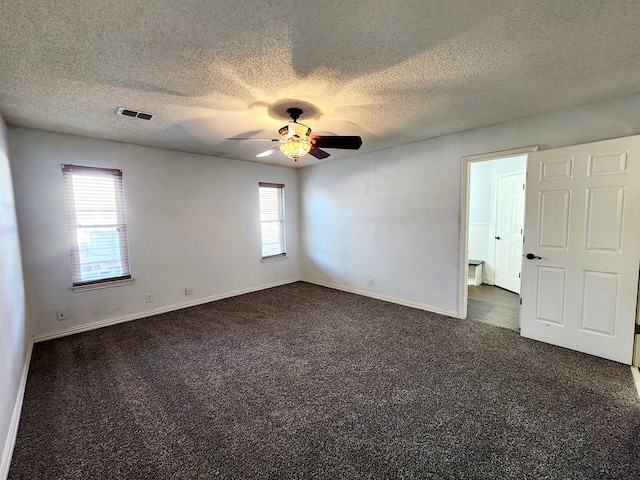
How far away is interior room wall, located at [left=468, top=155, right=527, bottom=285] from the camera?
5172 mm

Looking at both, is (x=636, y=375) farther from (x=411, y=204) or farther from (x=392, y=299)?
(x=411, y=204)

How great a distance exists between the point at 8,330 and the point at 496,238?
6.41 m

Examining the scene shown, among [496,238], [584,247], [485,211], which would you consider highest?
[485,211]

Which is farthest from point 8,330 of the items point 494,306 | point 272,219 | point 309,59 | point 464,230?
point 494,306

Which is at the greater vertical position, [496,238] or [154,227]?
[154,227]

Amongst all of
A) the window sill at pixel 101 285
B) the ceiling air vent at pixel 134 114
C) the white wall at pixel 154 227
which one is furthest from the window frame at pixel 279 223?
the ceiling air vent at pixel 134 114

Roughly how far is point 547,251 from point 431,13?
265 centimetres

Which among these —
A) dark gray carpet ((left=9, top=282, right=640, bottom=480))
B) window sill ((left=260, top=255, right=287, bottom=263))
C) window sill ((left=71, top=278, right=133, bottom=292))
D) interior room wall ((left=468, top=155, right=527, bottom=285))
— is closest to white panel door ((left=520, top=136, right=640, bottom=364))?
dark gray carpet ((left=9, top=282, right=640, bottom=480))

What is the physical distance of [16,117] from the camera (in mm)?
2775

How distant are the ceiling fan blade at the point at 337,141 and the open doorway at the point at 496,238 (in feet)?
7.94

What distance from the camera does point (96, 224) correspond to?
141 inches

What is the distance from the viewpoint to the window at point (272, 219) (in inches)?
212

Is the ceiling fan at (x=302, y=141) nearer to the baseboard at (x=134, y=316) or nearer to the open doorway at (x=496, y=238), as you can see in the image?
the open doorway at (x=496, y=238)

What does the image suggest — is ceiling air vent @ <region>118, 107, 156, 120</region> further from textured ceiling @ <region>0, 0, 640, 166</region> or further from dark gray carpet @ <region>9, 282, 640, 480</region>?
dark gray carpet @ <region>9, 282, 640, 480</region>
